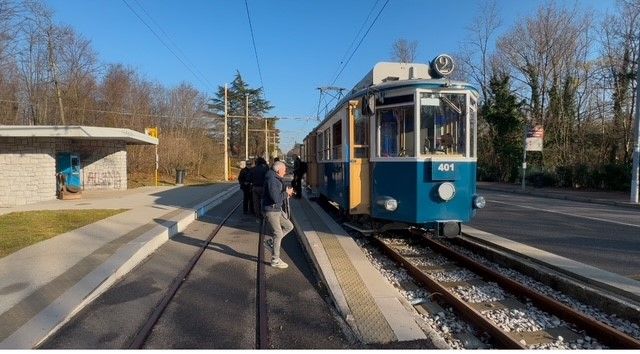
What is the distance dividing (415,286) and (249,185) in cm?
899

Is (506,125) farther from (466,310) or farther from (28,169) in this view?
(466,310)

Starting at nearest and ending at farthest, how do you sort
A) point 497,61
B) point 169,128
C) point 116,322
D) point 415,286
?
point 116,322
point 415,286
point 497,61
point 169,128

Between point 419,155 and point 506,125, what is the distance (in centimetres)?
3087

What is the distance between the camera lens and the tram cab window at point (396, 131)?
7.98 m

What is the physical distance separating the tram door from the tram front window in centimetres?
128

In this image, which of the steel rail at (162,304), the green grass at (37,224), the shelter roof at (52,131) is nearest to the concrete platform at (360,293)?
the steel rail at (162,304)

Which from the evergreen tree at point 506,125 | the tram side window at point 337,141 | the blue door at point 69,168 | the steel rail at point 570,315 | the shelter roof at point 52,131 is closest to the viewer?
the steel rail at point 570,315

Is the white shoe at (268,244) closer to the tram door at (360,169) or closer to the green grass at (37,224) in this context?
the tram door at (360,169)

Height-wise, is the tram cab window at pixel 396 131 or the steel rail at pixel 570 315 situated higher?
the tram cab window at pixel 396 131

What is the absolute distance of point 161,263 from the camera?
7.80 m

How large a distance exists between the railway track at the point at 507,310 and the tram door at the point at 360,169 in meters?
1.35

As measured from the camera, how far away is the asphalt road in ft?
25.7

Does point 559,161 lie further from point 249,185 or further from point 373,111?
point 373,111

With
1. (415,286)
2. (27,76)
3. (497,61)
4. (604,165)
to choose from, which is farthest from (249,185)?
(497,61)
